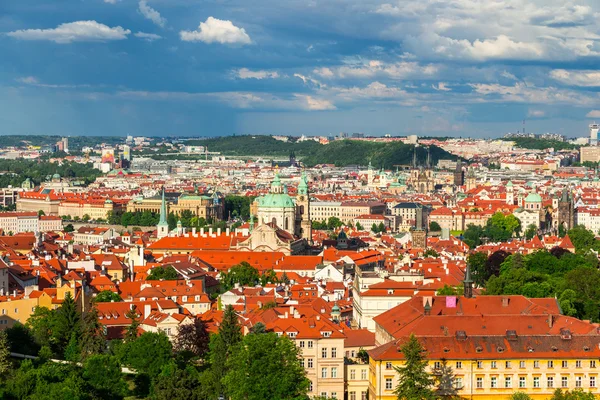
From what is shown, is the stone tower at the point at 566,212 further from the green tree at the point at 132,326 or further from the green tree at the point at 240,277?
the green tree at the point at 132,326

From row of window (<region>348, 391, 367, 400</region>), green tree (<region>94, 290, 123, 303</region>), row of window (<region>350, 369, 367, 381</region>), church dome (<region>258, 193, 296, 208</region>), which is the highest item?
church dome (<region>258, 193, 296, 208</region>)

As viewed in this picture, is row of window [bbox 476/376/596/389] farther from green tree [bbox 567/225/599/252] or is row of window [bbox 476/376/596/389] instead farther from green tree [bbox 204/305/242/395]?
green tree [bbox 567/225/599/252]

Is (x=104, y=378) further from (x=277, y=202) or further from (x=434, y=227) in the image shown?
(x=434, y=227)

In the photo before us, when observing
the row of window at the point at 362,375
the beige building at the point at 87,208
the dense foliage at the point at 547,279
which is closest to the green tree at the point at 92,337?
the row of window at the point at 362,375

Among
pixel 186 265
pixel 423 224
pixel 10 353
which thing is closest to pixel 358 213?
pixel 423 224

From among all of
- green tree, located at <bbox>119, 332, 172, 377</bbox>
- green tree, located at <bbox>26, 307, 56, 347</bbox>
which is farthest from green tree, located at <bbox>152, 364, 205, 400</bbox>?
green tree, located at <bbox>26, 307, 56, 347</bbox>
